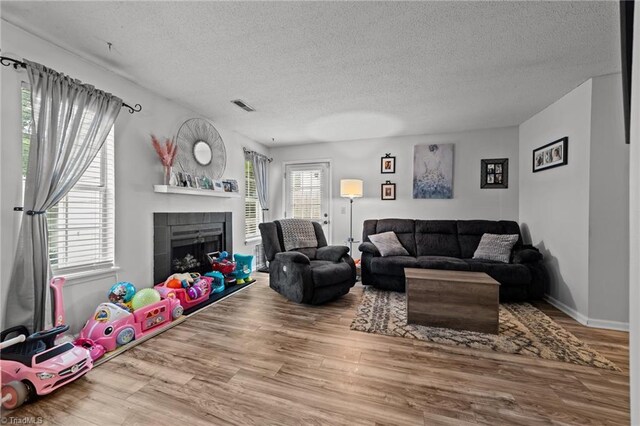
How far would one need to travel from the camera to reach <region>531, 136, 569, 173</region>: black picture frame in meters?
3.05

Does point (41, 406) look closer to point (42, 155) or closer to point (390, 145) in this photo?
point (42, 155)

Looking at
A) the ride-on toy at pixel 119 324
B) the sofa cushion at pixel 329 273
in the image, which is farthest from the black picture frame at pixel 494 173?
the ride-on toy at pixel 119 324

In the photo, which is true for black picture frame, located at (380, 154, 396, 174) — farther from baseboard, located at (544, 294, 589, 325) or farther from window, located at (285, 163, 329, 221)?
baseboard, located at (544, 294, 589, 325)

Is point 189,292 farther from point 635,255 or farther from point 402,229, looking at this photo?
point 635,255

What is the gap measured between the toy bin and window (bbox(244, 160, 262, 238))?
1.57 meters

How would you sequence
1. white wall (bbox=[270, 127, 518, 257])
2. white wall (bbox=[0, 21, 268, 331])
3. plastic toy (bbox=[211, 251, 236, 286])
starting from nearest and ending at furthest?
white wall (bbox=[0, 21, 268, 331])
plastic toy (bbox=[211, 251, 236, 286])
white wall (bbox=[270, 127, 518, 257])

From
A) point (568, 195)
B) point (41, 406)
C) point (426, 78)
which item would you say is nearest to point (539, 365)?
point (568, 195)

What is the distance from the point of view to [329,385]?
71.6 inches

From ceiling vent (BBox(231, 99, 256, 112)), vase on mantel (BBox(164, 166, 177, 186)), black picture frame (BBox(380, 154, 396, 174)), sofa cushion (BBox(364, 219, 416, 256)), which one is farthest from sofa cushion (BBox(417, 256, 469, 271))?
vase on mantel (BBox(164, 166, 177, 186))

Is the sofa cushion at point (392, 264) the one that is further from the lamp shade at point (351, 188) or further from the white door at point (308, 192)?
the white door at point (308, 192)

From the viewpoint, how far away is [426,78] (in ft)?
8.94

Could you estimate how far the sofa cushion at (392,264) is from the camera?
3.60 m

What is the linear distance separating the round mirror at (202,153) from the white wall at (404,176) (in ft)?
6.19

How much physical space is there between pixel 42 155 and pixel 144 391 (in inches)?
74.5
